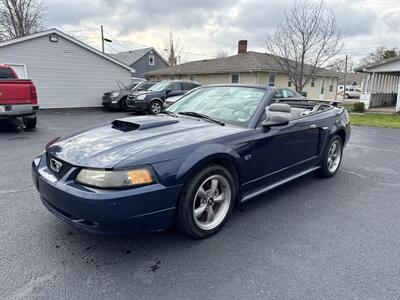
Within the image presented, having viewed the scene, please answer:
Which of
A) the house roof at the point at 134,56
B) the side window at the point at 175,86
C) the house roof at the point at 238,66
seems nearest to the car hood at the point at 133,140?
the side window at the point at 175,86

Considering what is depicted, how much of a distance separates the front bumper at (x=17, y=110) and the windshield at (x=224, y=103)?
601cm

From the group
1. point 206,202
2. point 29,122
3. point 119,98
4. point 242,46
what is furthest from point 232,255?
point 242,46

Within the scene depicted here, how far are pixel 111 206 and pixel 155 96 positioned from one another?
12.2 m

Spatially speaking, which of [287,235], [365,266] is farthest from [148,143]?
[365,266]

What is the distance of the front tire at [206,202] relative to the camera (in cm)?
260

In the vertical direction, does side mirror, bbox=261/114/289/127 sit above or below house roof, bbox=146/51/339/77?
below

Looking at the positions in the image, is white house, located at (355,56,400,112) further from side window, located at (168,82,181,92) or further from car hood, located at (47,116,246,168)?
car hood, located at (47,116,246,168)

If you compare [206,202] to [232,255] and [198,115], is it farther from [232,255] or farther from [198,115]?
[198,115]

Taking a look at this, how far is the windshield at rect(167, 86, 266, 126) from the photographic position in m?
3.46

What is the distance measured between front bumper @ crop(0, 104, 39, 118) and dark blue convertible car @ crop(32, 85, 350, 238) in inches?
237

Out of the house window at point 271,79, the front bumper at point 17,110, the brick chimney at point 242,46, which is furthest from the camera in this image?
the brick chimney at point 242,46

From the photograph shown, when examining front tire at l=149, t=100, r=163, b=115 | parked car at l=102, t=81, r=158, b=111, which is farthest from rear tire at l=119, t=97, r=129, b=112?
front tire at l=149, t=100, r=163, b=115

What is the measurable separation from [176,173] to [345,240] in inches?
72.2

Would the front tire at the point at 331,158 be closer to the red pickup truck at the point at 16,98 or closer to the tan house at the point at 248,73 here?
the red pickup truck at the point at 16,98
